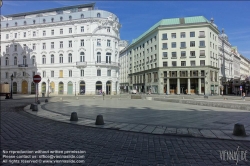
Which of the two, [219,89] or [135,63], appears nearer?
[219,89]

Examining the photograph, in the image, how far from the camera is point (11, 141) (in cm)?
652

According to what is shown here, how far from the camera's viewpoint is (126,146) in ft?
19.8

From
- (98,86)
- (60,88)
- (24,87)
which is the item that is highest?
(98,86)

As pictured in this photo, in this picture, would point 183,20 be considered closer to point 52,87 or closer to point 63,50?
point 63,50

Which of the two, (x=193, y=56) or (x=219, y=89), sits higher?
(x=193, y=56)

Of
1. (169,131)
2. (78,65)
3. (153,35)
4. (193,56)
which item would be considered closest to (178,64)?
(193,56)

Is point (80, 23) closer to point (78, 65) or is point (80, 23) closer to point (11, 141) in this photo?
point (78, 65)

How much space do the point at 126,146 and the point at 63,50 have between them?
5305cm

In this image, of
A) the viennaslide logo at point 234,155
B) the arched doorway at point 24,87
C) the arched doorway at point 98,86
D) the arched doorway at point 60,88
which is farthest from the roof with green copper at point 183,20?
the viennaslide logo at point 234,155

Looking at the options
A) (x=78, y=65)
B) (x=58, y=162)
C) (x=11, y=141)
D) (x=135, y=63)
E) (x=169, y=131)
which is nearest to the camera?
(x=58, y=162)

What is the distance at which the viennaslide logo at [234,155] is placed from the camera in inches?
197

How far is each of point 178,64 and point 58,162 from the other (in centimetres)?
5697

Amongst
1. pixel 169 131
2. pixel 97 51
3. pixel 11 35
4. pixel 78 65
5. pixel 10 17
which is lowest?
pixel 169 131

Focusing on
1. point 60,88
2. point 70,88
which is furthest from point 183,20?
point 60,88
